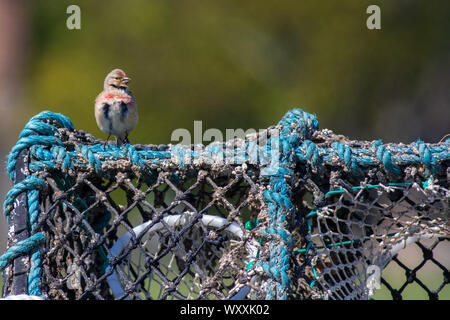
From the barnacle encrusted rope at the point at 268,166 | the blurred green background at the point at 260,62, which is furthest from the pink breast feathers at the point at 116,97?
the blurred green background at the point at 260,62

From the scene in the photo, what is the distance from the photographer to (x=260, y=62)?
870cm

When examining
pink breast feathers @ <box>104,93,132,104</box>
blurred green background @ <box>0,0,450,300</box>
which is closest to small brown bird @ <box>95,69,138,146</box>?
pink breast feathers @ <box>104,93,132,104</box>

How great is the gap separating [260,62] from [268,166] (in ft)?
23.0

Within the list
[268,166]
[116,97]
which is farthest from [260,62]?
[268,166]

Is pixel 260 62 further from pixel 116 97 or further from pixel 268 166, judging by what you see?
pixel 268 166

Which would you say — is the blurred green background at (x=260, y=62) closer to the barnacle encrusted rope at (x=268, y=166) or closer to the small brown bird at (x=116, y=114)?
the small brown bird at (x=116, y=114)

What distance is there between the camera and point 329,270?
195cm

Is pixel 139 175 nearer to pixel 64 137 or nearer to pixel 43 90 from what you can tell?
pixel 64 137

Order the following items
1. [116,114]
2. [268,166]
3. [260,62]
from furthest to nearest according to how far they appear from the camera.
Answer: [260,62] < [116,114] < [268,166]

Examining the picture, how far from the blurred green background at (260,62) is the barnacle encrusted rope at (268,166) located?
6.61 meters

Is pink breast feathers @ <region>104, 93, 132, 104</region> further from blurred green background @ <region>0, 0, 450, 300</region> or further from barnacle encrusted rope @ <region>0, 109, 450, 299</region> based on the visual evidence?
blurred green background @ <region>0, 0, 450, 300</region>

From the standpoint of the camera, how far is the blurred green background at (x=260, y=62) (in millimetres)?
8719

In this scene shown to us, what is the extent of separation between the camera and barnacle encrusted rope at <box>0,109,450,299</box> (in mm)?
1785

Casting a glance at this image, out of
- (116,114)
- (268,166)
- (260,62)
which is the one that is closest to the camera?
(268,166)
